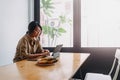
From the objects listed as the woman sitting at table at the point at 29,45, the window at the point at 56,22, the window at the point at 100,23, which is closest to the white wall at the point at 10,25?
the window at the point at 56,22

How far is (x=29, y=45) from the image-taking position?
2562 mm

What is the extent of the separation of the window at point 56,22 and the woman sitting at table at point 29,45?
44.1 inches

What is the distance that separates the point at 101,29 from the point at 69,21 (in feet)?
2.26

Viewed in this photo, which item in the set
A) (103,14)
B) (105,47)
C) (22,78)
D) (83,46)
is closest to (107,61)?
(105,47)

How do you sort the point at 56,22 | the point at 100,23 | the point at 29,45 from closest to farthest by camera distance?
the point at 29,45, the point at 100,23, the point at 56,22

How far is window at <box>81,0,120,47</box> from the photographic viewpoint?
348 cm

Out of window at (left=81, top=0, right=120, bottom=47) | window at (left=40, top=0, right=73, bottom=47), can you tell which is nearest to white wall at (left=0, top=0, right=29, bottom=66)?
window at (left=40, top=0, right=73, bottom=47)

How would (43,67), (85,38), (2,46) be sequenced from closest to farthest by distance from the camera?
(43,67)
(2,46)
(85,38)

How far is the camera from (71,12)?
12.3ft

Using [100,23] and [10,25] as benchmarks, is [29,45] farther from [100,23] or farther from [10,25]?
[100,23]

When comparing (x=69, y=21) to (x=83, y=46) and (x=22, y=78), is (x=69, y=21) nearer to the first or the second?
(x=83, y=46)

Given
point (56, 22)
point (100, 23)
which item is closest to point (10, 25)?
point (56, 22)

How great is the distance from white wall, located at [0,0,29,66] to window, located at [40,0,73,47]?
0.46 metres

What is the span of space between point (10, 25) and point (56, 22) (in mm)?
1041
